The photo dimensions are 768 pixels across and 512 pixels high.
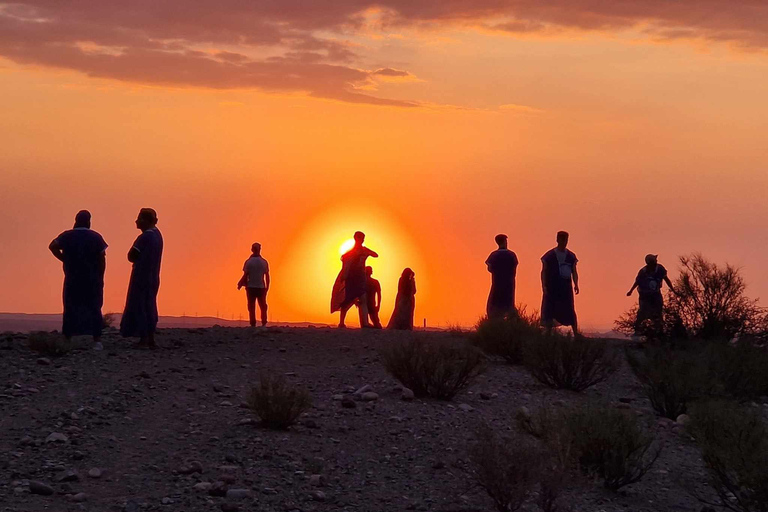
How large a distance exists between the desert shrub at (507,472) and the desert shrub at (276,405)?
2.83 meters

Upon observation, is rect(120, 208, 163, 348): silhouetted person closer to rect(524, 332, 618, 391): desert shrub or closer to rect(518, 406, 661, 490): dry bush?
rect(524, 332, 618, 391): desert shrub

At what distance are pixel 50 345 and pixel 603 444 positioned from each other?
1001 centimetres

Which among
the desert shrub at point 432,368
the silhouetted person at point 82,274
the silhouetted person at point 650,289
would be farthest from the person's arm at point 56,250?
the silhouetted person at point 650,289

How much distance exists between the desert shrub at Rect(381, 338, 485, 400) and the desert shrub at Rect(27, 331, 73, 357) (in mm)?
5640

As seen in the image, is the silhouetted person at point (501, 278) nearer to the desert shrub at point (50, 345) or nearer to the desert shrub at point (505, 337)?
the desert shrub at point (505, 337)

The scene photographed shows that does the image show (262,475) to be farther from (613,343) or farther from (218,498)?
(613,343)

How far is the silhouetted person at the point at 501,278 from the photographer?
2738 centimetres

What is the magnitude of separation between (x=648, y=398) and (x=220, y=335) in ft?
28.9

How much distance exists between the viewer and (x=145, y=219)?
70.0ft

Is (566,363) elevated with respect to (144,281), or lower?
lower

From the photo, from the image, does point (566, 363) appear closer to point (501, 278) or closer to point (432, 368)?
point (432, 368)

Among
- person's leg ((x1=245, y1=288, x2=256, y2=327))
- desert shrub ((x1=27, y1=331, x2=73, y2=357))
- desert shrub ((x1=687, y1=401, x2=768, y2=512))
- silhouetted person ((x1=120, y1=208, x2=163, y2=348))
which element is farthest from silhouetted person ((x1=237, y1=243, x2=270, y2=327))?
desert shrub ((x1=687, y1=401, x2=768, y2=512))

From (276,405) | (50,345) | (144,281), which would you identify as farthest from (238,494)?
(144,281)

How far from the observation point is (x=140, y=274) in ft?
70.1
